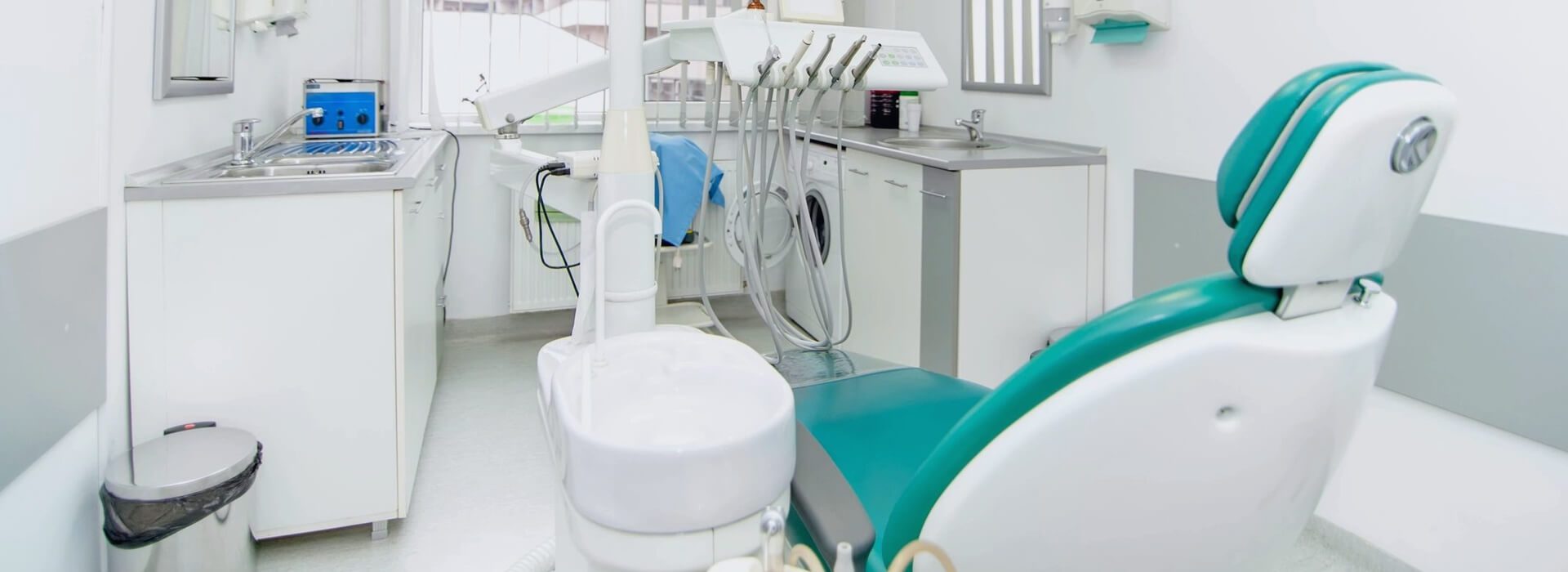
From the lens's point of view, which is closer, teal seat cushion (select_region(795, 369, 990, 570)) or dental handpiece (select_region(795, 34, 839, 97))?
teal seat cushion (select_region(795, 369, 990, 570))

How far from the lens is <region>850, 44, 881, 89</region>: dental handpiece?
1411mm

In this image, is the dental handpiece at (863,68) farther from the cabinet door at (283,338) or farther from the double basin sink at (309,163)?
the double basin sink at (309,163)

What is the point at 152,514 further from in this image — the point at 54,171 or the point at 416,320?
the point at 416,320

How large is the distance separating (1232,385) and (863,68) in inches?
34.3

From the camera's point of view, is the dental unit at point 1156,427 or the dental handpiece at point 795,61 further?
the dental handpiece at point 795,61

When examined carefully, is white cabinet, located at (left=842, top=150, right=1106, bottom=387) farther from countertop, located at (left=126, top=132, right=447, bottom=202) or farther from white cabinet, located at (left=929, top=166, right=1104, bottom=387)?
countertop, located at (left=126, top=132, right=447, bottom=202)

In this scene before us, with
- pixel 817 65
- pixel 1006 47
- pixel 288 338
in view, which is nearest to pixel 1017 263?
pixel 1006 47

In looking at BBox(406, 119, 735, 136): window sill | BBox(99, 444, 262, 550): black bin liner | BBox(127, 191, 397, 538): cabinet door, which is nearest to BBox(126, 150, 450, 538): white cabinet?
BBox(127, 191, 397, 538): cabinet door

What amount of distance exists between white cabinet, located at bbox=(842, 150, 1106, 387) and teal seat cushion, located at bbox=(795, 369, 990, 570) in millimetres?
1178

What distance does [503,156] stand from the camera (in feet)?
9.42

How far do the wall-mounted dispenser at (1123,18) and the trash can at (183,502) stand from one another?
2536 millimetres

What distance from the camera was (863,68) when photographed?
4.70 feet

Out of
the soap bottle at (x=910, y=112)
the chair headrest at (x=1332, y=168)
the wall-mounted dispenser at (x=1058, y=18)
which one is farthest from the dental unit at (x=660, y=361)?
the soap bottle at (x=910, y=112)

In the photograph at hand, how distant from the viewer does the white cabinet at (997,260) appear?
2797 millimetres
